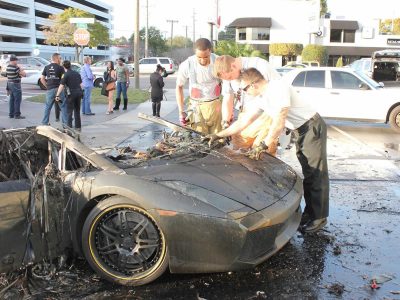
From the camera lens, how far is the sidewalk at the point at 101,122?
32.9ft

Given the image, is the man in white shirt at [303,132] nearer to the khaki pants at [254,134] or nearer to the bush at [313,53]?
the khaki pants at [254,134]

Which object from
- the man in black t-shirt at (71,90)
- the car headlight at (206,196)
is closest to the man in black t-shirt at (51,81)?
the man in black t-shirt at (71,90)

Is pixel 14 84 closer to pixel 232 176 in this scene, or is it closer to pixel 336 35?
pixel 232 176

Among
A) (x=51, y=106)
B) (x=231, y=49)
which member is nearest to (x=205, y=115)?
(x=51, y=106)

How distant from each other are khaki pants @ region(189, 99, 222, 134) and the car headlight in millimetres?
2782

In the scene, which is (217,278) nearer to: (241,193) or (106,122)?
(241,193)

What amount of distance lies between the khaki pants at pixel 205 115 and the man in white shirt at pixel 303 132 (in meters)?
1.45

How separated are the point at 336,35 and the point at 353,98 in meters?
43.8

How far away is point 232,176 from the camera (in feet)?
12.3

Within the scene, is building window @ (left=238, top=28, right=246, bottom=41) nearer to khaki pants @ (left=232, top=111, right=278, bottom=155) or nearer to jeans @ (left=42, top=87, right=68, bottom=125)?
jeans @ (left=42, top=87, right=68, bottom=125)

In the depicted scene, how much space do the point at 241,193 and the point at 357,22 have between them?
53.6 meters

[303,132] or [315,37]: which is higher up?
[315,37]

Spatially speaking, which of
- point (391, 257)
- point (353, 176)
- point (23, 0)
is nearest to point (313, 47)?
point (353, 176)

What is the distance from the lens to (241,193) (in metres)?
3.51
